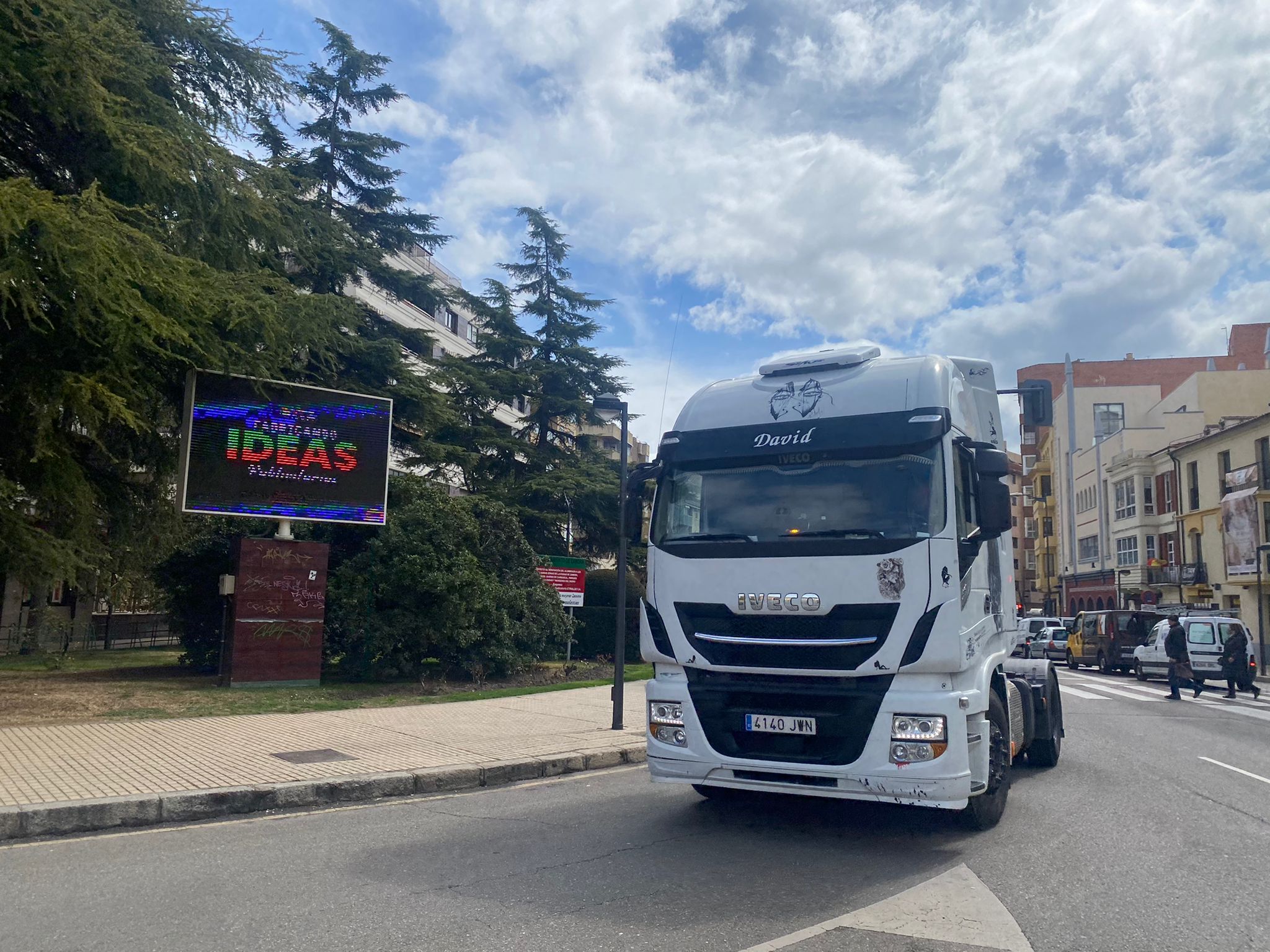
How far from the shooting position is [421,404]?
22.6m

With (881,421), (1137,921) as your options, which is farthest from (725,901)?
(881,421)

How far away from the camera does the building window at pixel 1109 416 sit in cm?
6619

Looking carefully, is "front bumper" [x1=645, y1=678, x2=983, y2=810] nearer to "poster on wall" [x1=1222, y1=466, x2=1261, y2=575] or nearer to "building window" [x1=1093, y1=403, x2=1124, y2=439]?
"poster on wall" [x1=1222, y1=466, x2=1261, y2=575]

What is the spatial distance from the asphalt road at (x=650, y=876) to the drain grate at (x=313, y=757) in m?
1.40

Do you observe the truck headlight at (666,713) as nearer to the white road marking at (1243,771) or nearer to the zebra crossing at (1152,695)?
the white road marking at (1243,771)

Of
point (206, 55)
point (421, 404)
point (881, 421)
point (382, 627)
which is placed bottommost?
point (382, 627)

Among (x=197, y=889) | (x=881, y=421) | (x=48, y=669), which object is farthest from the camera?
(x=48, y=669)

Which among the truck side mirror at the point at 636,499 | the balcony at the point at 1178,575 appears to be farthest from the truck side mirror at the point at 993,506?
the balcony at the point at 1178,575

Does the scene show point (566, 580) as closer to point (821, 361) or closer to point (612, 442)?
point (821, 361)

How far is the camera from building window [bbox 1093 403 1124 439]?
66.2m

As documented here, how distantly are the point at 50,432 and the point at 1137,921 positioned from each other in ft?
42.2

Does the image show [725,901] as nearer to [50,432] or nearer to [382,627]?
[50,432]

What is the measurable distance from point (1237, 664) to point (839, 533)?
21824 millimetres

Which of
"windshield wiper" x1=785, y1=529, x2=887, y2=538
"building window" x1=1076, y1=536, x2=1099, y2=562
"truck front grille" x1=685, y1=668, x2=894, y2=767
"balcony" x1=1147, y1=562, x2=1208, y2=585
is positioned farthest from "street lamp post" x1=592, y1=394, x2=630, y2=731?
"building window" x1=1076, y1=536, x2=1099, y2=562
